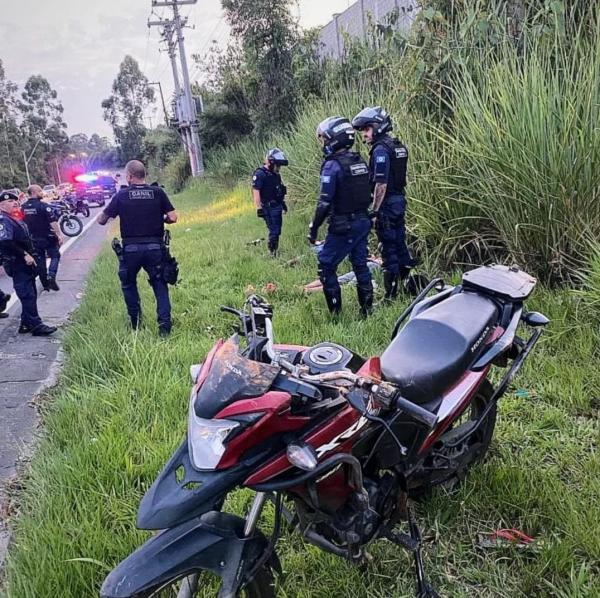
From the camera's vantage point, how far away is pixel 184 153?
28797 mm

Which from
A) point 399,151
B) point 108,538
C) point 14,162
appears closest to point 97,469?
point 108,538

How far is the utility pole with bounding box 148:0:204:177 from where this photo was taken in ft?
75.9

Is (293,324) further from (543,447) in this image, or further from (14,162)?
(14,162)

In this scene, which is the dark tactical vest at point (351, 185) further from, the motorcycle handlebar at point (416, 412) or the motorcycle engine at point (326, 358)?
the motorcycle handlebar at point (416, 412)

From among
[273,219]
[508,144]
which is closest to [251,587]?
[508,144]

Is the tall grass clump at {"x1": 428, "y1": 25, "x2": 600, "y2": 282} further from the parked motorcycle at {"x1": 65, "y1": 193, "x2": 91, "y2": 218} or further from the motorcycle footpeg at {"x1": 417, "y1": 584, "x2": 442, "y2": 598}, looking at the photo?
the parked motorcycle at {"x1": 65, "y1": 193, "x2": 91, "y2": 218}

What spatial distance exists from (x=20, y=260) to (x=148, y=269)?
1726 millimetres

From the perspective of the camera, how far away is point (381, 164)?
5137 mm

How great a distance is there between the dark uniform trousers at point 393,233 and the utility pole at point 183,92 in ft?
62.5

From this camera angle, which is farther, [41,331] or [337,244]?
[41,331]

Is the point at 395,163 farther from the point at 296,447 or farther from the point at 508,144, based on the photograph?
the point at 296,447

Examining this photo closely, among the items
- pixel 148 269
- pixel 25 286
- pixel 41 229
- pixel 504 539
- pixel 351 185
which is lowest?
pixel 504 539

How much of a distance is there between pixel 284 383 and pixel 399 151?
435cm

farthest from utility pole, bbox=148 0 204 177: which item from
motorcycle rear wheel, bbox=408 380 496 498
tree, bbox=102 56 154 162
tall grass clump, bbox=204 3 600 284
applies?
tree, bbox=102 56 154 162
